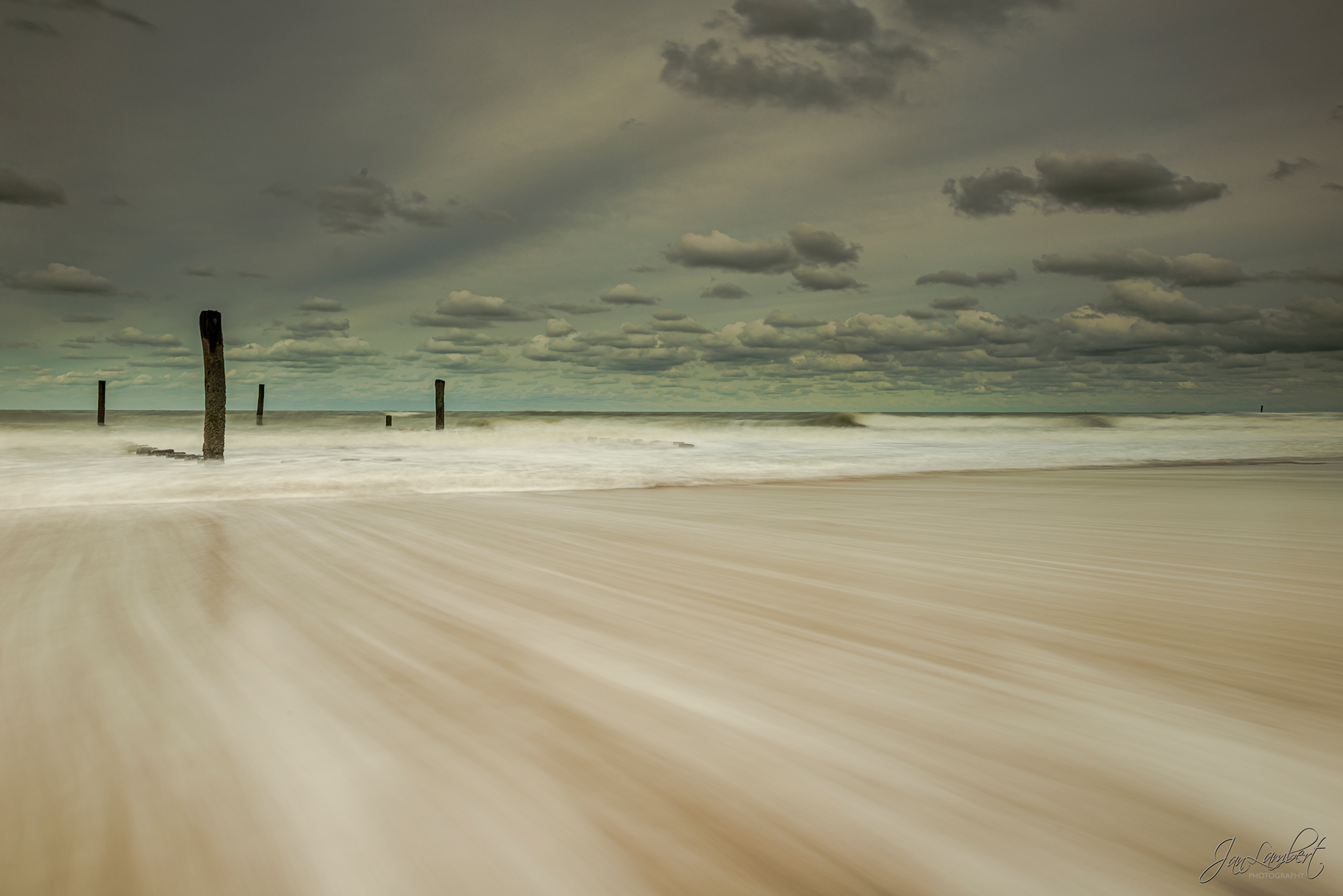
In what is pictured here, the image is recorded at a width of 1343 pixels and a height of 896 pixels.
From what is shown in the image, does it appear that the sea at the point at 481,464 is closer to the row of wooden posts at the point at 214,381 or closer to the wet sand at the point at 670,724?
the row of wooden posts at the point at 214,381

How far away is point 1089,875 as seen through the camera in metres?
0.77

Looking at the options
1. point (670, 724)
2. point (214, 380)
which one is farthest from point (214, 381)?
point (670, 724)

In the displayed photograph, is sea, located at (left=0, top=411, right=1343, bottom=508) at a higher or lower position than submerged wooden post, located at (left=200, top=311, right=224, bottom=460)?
lower

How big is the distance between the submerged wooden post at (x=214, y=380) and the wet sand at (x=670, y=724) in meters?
8.19

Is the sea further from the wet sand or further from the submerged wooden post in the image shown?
the wet sand

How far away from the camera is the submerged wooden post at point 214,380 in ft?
32.0

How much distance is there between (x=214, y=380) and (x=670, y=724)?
11.6 meters

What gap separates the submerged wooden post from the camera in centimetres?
976

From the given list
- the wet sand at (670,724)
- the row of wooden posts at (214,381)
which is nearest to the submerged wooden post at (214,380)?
the row of wooden posts at (214,381)

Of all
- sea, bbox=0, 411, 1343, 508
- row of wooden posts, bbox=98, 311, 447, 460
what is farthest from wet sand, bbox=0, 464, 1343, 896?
row of wooden posts, bbox=98, 311, 447, 460

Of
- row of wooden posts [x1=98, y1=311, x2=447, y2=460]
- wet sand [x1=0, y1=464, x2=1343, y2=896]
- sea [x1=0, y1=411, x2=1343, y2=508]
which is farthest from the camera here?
row of wooden posts [x1=98, y1=311, x2=447, y2=460]

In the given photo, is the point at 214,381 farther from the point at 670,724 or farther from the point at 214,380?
the point at 670,724

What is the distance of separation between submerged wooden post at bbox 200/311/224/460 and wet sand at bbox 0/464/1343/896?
8190 mm

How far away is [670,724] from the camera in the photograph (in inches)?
47.5
